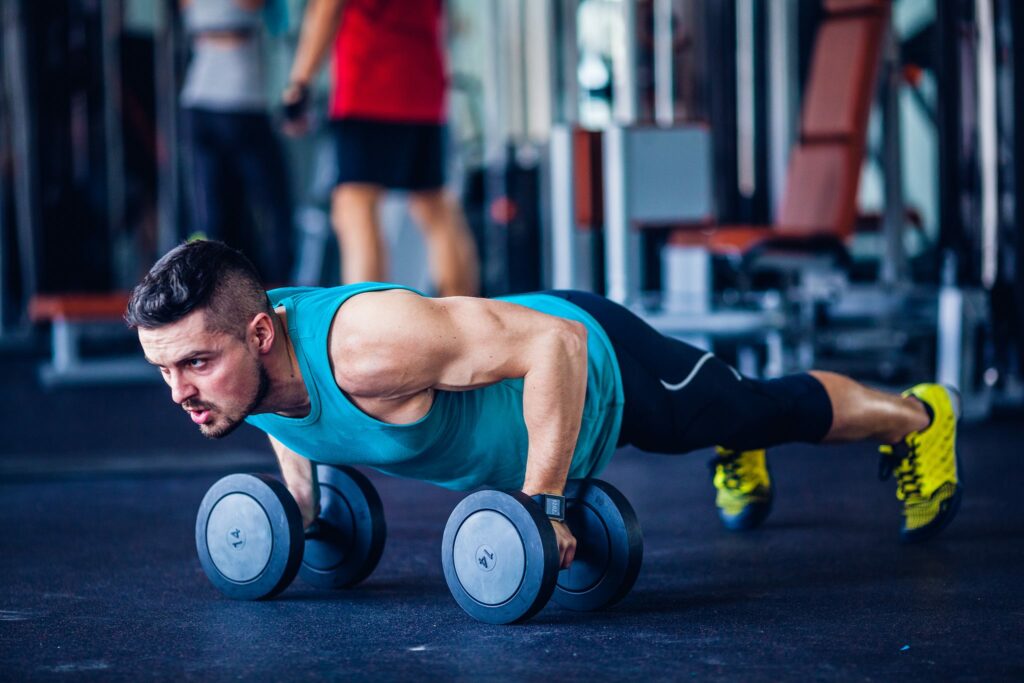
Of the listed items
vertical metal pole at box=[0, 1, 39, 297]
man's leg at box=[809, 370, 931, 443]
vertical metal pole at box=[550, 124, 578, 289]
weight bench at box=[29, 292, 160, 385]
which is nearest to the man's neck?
man's leg at box=[809, 370, 931, 443]

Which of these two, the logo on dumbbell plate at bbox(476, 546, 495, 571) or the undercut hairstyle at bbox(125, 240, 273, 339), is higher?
the undercut hairstyle at bbox(125, 240, 273, 339)

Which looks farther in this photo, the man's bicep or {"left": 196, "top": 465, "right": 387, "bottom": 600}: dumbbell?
{"left": 196, "top": 465, "right": 387, "bottom": 600}: dumbbell

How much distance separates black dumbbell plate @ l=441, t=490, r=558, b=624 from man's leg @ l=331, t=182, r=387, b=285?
6.86 ft

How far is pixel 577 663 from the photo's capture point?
1.34 meters

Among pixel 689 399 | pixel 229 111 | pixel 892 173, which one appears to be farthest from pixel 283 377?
pixel 892 173

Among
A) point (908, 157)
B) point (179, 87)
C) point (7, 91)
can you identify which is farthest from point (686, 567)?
point (908, 157)

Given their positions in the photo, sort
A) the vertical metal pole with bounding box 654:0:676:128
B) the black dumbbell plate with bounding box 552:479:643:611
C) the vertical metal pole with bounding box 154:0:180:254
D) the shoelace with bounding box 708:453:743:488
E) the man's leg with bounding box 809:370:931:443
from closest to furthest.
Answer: the black dumbbell plate with bounding box 552:479:643:611 < the man's leg with bounding box 809:370:931:443 < the shoelace with bounding box 708:453:743:488 < the vertical metal pole with bounding box 654:0:676:128 < the vertical metal pole with bounding box 154:0:180:254

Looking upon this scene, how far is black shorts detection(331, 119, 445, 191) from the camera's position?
3.61 meters

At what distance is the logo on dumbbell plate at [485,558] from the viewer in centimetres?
150

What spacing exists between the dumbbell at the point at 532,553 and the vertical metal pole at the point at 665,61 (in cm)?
284

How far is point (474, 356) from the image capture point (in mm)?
1512

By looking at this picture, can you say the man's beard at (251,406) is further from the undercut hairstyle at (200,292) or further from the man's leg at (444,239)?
the man's leg at (444,239)

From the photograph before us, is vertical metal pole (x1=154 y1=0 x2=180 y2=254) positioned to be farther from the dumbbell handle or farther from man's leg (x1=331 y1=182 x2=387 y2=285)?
the dumbbell handle

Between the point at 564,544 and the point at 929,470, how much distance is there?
0.78 metres
